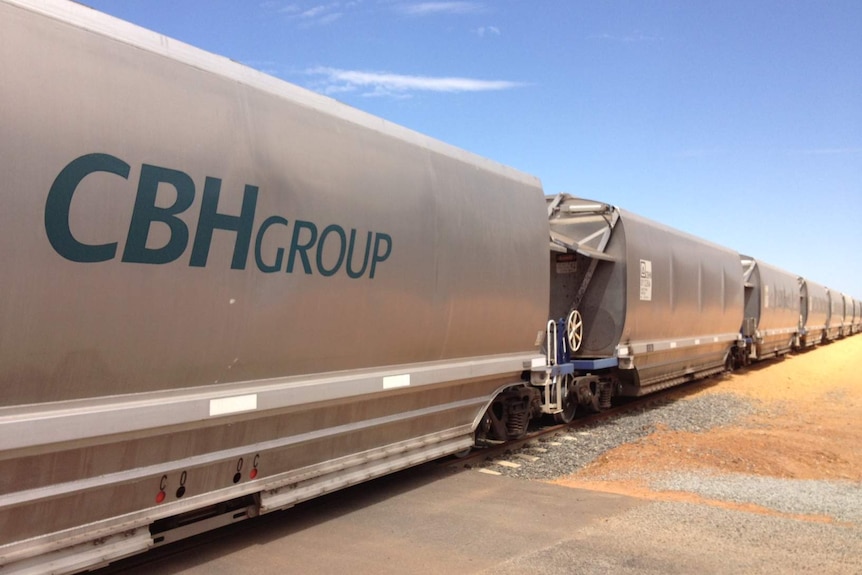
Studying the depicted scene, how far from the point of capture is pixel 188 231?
3.88 metres

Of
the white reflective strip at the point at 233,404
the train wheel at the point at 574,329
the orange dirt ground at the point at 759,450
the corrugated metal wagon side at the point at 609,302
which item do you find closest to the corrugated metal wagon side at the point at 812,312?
the orange dirt ground at the point at 759,450

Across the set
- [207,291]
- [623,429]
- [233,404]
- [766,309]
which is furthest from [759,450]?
[766,309]

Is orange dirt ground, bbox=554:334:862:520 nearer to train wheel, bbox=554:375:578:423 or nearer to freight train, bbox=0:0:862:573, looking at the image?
train wheel, bbox=554:375:578:423

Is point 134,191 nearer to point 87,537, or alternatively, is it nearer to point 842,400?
point 87,537

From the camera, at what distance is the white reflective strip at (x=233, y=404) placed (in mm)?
4109

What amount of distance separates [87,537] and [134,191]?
2.00 metres

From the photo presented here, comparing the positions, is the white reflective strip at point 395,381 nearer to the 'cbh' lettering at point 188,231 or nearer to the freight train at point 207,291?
the freight train at point 207,291

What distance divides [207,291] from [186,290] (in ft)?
0.50

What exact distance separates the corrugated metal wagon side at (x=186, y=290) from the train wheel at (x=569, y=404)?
14.9 feet

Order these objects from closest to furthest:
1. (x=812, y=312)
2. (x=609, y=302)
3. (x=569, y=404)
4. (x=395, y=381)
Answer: (x=395, y=381) < (x=569, y=404) < (x=609, y=302) < (x=812, y=312)

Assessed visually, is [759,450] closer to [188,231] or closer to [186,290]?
[186,290]

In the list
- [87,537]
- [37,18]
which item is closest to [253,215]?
[37,18]

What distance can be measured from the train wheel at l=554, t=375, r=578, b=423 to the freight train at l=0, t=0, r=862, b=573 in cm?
301

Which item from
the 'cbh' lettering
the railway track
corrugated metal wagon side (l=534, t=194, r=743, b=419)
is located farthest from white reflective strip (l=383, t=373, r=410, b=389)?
corrugated metal wagon side (l=534, t=194, r=743, b=419)
